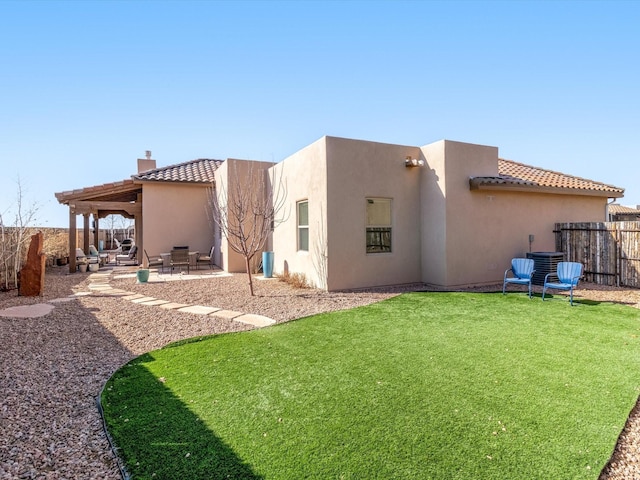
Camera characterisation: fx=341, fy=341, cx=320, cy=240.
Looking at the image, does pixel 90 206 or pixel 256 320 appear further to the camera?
pixel 90 206

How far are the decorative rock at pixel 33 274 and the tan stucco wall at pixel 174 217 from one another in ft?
18.8

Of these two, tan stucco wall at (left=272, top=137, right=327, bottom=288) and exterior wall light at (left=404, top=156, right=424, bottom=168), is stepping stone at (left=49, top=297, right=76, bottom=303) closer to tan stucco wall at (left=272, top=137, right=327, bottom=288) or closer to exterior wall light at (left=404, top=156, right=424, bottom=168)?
tan stucco wall at (left=272, top=137, right=327, bottom=288)

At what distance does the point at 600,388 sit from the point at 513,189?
851 centimetres

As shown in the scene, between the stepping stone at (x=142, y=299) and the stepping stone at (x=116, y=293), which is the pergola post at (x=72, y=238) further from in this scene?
the stepping stone at (x=142, y=299)

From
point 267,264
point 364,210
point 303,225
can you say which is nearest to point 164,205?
point 267,264

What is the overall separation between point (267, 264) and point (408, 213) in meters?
5.64

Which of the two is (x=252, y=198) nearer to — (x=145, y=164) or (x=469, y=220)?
(x=469, y=220)

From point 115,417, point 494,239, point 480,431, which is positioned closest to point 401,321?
point 480,431

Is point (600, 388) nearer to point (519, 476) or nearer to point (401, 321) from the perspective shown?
point (519, 476)

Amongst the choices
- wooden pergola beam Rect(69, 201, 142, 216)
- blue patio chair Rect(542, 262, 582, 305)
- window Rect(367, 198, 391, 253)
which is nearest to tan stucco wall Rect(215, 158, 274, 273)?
wooden pergola beam Rect(69, 201, 142, 216)

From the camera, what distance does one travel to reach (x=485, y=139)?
38.2 ft

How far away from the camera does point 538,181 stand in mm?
12703

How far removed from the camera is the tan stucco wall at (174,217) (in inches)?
613

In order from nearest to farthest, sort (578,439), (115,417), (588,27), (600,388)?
1. (578,439)
2. (115,417)
3. (600,388)
4. (588,27)
